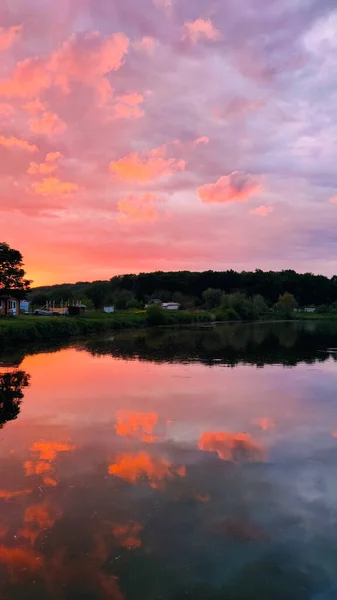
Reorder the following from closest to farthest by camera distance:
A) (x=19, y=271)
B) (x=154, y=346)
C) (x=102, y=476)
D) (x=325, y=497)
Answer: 1. (x=325, y=497)
2. (x=102, y=476)
3. (x=154, y=346)
4. (x=19, y=271)

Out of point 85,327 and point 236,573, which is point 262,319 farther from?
point 236,573

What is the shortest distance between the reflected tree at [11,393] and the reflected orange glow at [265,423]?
24.5 feet

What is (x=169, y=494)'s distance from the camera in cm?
858

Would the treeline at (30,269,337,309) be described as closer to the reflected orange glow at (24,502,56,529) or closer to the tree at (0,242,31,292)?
the tree at (0,242,31,292)

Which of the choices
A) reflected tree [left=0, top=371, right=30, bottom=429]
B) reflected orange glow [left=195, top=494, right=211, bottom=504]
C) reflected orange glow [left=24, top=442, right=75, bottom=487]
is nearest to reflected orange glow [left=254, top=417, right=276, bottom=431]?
reflected orange glow [left=195, top=494, right=211, bottom=504]

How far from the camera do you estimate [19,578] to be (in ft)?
19.9

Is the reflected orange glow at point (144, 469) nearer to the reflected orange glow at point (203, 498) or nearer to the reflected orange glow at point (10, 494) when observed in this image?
the reflected orange glow at point (203, 498)

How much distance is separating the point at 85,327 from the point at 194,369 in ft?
98.7

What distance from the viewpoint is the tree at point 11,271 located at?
5047 cm

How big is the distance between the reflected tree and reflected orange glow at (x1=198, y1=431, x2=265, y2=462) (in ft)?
Result: 20.3

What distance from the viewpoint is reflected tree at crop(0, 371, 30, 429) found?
50.3 feet

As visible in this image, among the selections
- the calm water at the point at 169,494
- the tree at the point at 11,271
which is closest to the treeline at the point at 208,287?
the tree at the point at 11,271

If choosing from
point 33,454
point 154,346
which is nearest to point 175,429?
point 33,454

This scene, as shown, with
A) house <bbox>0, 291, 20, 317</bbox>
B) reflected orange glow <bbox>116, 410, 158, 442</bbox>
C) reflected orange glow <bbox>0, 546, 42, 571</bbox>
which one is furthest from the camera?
house <bbox>0, 291, 20, 317</bbox>
